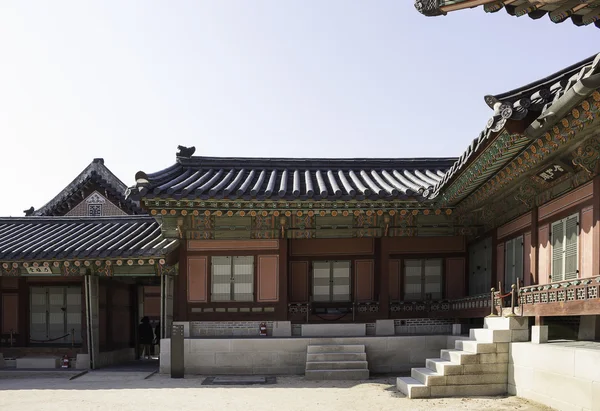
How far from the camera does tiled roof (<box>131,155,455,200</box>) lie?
52.5 ft

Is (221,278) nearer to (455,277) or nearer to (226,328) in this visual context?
(226,328)

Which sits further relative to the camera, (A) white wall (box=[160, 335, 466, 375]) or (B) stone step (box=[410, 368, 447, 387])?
(A) white wall (box=[160, 335, 466, 375])

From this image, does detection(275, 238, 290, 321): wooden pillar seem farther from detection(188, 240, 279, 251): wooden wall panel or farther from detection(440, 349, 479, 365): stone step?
detection(440, 349, 479, 365): stone step

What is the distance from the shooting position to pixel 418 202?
1641cm

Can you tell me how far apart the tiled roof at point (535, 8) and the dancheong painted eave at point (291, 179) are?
34.3 feet

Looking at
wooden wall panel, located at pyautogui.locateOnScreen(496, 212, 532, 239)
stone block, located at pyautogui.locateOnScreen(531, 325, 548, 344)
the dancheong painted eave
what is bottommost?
stone block, located at pyautogui.locateOnScreen(531, 325, 548, 344)

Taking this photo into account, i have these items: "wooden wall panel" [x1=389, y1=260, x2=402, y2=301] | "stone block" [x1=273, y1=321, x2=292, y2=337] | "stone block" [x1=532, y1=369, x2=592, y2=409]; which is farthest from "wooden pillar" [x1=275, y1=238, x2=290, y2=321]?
"stone block" [x1=532, y1=369, x2=592, y2=409]

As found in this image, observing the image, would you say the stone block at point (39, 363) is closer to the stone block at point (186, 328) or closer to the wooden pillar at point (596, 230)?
the stone block at point (186, 328)

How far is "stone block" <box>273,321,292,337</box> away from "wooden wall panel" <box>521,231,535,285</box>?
625 centimetres

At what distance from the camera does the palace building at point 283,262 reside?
16016 mm

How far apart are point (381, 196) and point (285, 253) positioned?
3.16 meters

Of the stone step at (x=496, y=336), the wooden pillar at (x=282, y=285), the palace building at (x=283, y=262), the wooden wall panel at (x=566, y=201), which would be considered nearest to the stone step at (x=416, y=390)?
the stone step at (x=496, y=336)

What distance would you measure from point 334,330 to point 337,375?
A: 215 centimetres

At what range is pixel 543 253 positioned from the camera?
12.9m
